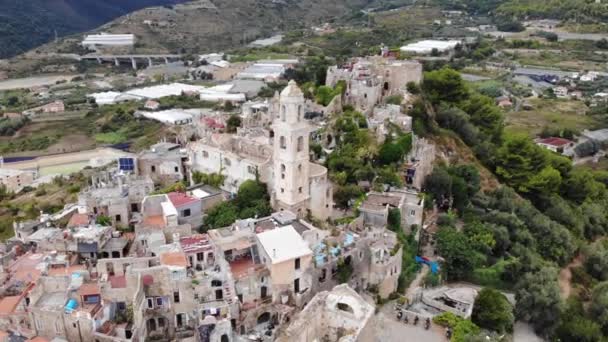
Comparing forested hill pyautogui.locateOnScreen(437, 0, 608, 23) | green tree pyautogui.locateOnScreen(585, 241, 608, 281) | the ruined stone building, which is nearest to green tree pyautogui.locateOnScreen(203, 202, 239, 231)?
the ruined stone building

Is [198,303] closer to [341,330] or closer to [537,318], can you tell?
[341,330]

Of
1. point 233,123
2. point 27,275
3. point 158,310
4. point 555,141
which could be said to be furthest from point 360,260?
point 555,141

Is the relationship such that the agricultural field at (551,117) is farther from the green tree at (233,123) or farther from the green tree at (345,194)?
the green tree at (345,194)

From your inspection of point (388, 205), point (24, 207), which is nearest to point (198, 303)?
point (388, 205)

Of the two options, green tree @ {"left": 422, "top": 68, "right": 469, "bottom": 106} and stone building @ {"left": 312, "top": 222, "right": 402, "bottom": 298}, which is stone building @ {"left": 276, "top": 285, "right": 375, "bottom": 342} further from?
green tree @ {"left": 422, "top": 68, "right": 469, "bottom": 106}

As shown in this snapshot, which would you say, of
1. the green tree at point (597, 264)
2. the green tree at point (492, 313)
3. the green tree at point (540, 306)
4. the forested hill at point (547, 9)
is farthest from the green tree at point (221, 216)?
the forested hill at point (547, 9)

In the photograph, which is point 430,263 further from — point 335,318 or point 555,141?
point 555,141
